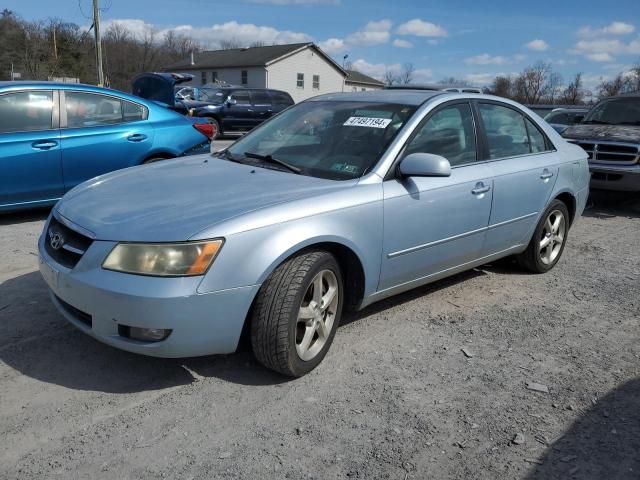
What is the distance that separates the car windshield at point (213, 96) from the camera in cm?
1875

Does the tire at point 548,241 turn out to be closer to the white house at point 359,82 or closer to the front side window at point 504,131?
the front side window at point 504,131

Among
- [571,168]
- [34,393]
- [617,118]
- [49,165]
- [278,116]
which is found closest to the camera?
[34,393]

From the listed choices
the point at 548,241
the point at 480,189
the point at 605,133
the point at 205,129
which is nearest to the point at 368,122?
the point at 480,189

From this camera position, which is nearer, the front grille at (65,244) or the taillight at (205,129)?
the front grille at (65,244)

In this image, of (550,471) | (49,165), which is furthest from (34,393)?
(49,165)

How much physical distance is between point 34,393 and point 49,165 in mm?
3642

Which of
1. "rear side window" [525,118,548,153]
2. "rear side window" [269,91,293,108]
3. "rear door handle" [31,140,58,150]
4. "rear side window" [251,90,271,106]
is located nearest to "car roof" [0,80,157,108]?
"rear door handle" [31,140,58,150]

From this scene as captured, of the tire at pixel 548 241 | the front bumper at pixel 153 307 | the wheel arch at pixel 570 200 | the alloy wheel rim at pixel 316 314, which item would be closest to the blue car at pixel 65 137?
the front bumper at pixel 153 307

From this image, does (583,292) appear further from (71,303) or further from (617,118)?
(617,118)

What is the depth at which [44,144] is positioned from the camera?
19.5ft

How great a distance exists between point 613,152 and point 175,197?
749 centimetres

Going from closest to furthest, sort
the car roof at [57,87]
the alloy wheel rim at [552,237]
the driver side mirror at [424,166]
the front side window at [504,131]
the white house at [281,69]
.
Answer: the driver side mirror at [424,166] < the front side window at [504,131] < the alloy wheel rim at [552,237] < the car roof at [57,87] < the white house at [281,69]

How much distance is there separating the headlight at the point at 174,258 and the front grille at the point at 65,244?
0.37 m

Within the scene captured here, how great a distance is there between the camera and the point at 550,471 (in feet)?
8.40
